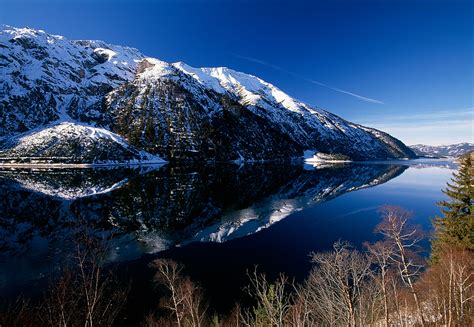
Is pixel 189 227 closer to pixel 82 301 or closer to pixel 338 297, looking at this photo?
pixel 82 301

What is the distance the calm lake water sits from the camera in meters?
34.8

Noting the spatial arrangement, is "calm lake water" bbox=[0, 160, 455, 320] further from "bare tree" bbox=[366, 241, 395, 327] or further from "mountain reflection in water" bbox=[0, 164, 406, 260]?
"bare tree" bbox=[366, 241, 395, 327]

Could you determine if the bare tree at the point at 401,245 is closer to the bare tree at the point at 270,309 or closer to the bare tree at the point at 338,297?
the bare tree at the point at 338,297

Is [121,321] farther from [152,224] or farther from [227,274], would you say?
[152,224]

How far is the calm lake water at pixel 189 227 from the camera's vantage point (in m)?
34.8

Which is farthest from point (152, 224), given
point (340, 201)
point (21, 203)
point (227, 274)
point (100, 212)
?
point (340, 201)

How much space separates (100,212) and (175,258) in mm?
33067

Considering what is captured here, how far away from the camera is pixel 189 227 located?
188ft

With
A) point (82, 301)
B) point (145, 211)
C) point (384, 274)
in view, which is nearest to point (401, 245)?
point (384, 274)

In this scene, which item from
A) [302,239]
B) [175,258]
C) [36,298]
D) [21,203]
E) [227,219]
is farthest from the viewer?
[21,203]

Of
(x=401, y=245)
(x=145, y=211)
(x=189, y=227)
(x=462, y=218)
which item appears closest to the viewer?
(x=401, y=245)

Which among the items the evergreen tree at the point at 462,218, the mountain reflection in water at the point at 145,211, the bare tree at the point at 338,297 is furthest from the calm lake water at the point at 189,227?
the evergreen tree at the point at 462,218

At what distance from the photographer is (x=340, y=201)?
82688 mm

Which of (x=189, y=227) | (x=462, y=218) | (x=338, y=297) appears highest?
(x=462, y=218)
